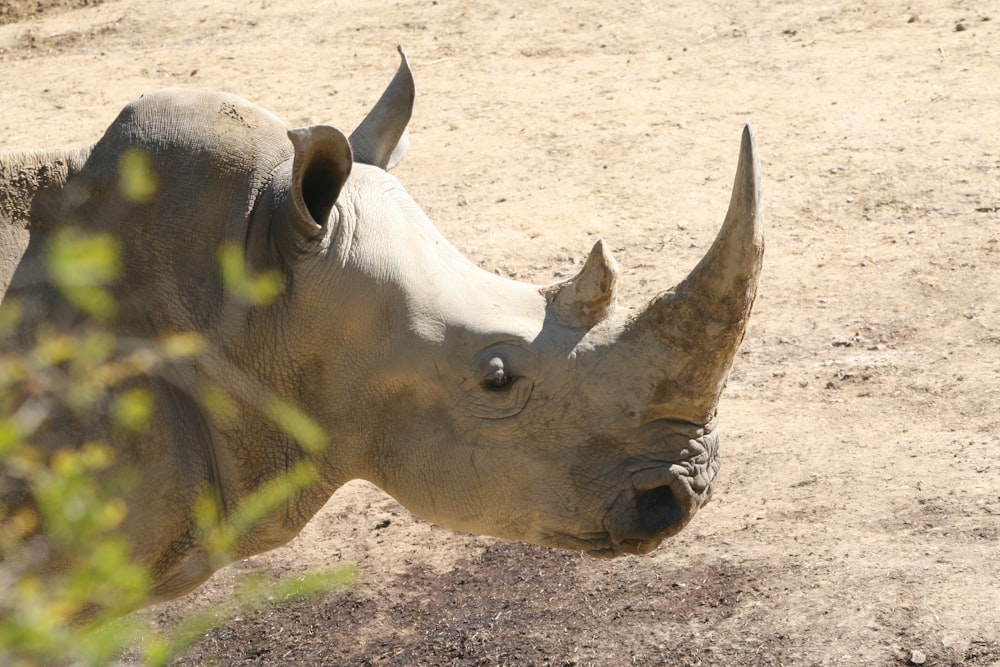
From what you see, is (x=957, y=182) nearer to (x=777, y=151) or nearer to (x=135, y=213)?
(x=777, y=151)

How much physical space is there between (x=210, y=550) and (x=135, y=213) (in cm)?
86

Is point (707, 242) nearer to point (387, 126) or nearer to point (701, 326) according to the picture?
point (387, 126)

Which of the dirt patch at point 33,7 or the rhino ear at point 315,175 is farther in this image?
the dirt patch at point 33,7

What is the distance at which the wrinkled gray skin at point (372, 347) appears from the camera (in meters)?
3.49

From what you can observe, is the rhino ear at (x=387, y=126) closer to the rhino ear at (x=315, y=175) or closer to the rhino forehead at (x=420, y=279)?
the rhino forehead at (x=420, y=279)

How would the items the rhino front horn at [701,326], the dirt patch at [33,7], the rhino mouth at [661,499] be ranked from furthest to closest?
the dirt patch at [33,7] < the rhino mouth at [661,499] < the rhino front horn at [701,326]

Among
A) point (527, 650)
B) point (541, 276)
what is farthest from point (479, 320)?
point (541, 276)

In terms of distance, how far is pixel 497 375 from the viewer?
358 cm

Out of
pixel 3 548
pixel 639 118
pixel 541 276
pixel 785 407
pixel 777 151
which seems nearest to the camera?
pixel 3 548

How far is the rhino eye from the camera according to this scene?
11.8 ft

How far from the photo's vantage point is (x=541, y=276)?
8445 mm

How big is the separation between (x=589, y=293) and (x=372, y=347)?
55cm

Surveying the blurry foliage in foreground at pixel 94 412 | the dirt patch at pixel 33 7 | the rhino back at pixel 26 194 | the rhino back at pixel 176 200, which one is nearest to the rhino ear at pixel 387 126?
the rhino back at pixel 176 200

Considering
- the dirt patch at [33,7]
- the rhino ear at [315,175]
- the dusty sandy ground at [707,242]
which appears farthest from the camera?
the dirt patch at [33,7]
